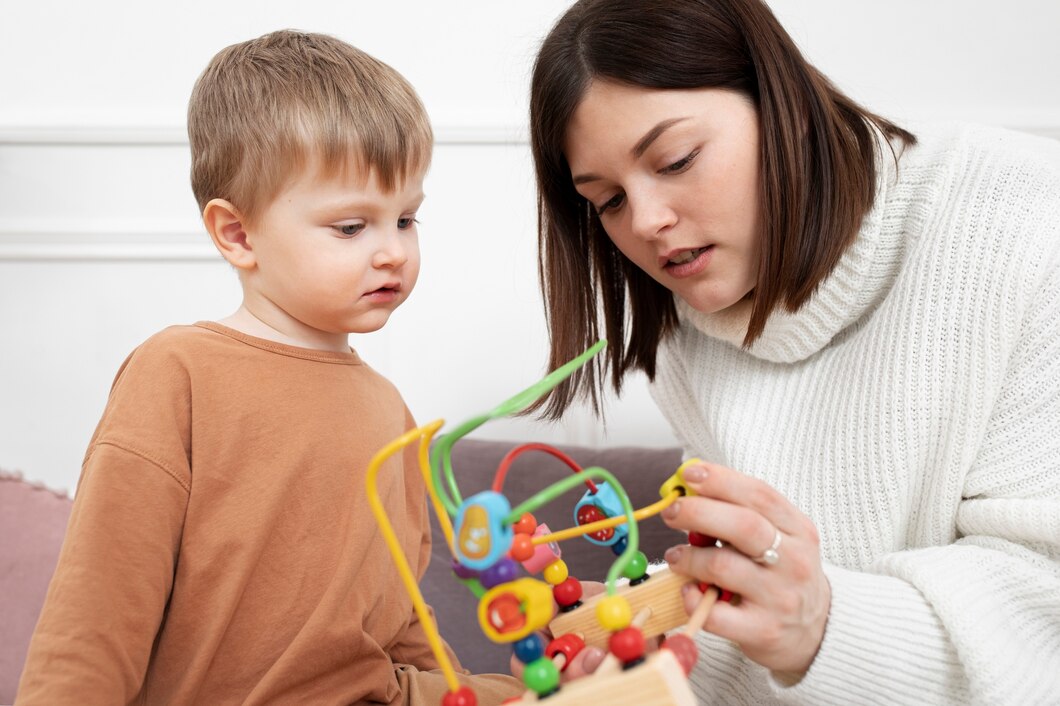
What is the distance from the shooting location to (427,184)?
1.86 m

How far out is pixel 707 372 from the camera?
1.38 metres

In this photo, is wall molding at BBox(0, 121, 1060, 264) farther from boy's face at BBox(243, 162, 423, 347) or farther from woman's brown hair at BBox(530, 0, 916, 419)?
boy's face at BBox(243, 162, 423, 347)

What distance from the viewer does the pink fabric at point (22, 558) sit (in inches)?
56.7

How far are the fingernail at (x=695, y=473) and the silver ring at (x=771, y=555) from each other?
0.08 m

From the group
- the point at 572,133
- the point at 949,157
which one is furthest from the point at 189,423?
the point at 949,157

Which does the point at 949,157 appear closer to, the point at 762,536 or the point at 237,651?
the point at 762,536

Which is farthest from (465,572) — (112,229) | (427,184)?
(112,229)

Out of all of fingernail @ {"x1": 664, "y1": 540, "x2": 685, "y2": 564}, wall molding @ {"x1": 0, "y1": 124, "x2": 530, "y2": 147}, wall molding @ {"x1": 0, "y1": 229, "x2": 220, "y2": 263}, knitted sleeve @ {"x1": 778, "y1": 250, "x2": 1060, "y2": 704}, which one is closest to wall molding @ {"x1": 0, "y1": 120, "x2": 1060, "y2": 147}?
wall molding @ {"x1": 0, "y1": 124, "x2": 530, "y2": 147}

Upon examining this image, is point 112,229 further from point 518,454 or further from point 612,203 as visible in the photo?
point 518,454

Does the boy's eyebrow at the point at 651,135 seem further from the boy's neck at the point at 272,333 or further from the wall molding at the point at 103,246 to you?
the wall molding at the point at 103,246

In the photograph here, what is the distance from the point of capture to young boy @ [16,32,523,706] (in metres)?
0.89

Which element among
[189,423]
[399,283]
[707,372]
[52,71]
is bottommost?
[707,372]

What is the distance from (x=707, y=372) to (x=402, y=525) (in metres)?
0.51

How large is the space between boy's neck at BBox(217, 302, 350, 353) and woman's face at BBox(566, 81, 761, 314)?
368mm
